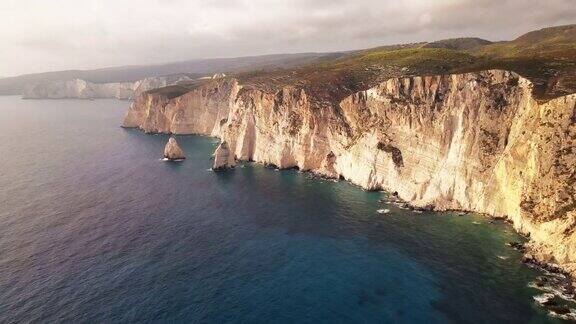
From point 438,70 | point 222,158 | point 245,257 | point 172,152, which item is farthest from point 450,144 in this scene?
point 172,152

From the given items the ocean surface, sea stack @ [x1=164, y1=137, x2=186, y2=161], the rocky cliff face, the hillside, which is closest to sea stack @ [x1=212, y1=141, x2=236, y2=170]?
the rocky cliff face

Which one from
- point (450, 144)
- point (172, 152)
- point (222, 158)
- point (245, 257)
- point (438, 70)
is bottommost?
point (245, 257)

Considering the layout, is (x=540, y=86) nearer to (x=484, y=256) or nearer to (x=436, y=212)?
(x=436, y=212)

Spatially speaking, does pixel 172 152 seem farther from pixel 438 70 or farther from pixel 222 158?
pixel 438 70

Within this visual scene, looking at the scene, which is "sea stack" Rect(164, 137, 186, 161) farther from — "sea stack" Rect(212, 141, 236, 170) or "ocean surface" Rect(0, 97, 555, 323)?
"ocean surface" Rect(0, 97, 555, 323)

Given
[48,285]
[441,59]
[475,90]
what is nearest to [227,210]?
[48,285]

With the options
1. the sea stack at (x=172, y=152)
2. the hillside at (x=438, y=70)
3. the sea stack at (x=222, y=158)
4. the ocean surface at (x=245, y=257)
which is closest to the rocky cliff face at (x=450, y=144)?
the sea stack at (x=222, y=158)

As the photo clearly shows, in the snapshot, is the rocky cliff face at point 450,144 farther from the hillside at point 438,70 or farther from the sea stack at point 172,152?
the sea stack at point 172,152
